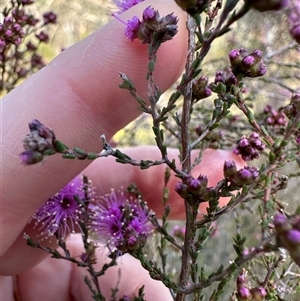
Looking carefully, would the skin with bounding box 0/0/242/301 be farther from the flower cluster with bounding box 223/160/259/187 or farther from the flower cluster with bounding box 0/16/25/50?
the flower cluster with bounding box 223/160/259/187

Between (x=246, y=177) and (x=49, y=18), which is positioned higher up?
(x=246, y=177)

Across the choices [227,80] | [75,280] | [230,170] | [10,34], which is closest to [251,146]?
[227,80]

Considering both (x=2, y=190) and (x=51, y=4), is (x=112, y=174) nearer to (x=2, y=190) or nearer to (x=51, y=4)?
(x=2, y=190)

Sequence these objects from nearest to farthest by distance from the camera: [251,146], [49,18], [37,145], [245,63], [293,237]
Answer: [293,237]
[37,145]
[245,63]
[251,146]
[49,18]

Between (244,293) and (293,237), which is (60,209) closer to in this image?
(244,293)

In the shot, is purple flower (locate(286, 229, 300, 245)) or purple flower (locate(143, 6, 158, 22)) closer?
purple flower (locate(286, 229, 300, 245))

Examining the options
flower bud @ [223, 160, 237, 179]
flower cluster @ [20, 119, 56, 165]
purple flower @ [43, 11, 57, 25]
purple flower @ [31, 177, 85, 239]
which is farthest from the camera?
purple flower @ [43, 11, 57, 25]

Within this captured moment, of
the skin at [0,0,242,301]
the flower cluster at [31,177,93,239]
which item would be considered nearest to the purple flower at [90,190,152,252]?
the flower cluster at [31,177,93,239]
